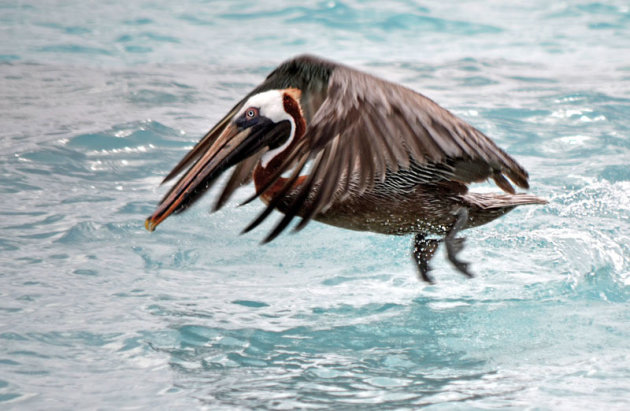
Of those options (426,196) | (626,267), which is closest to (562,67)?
(626,267)

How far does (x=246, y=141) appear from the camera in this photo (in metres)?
3.34

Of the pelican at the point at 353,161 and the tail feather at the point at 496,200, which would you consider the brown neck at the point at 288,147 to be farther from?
the tail feather at the point at 496,200

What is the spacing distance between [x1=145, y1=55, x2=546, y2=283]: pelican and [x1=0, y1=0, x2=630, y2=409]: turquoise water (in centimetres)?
44

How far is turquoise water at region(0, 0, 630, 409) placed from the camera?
3059mm

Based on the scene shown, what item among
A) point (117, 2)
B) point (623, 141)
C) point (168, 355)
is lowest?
point (168, 355)

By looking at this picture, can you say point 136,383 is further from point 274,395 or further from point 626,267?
point 626,267

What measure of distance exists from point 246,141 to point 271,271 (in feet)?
3.62

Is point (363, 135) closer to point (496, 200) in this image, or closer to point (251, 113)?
point (251, 113)

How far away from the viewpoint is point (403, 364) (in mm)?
3238

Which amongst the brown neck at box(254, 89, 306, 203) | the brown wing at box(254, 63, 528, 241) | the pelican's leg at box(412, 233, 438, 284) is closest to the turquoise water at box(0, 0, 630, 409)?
the pelican's leg at box(412, 233, 438, 284)

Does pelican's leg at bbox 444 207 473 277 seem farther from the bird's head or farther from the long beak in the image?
the long beak

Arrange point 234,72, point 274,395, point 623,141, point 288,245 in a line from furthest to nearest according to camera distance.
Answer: point 234,72
point 623,141
point 288,245
point 274,395

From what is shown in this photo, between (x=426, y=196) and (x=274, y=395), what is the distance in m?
1.09

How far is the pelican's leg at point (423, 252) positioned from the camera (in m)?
3.83
